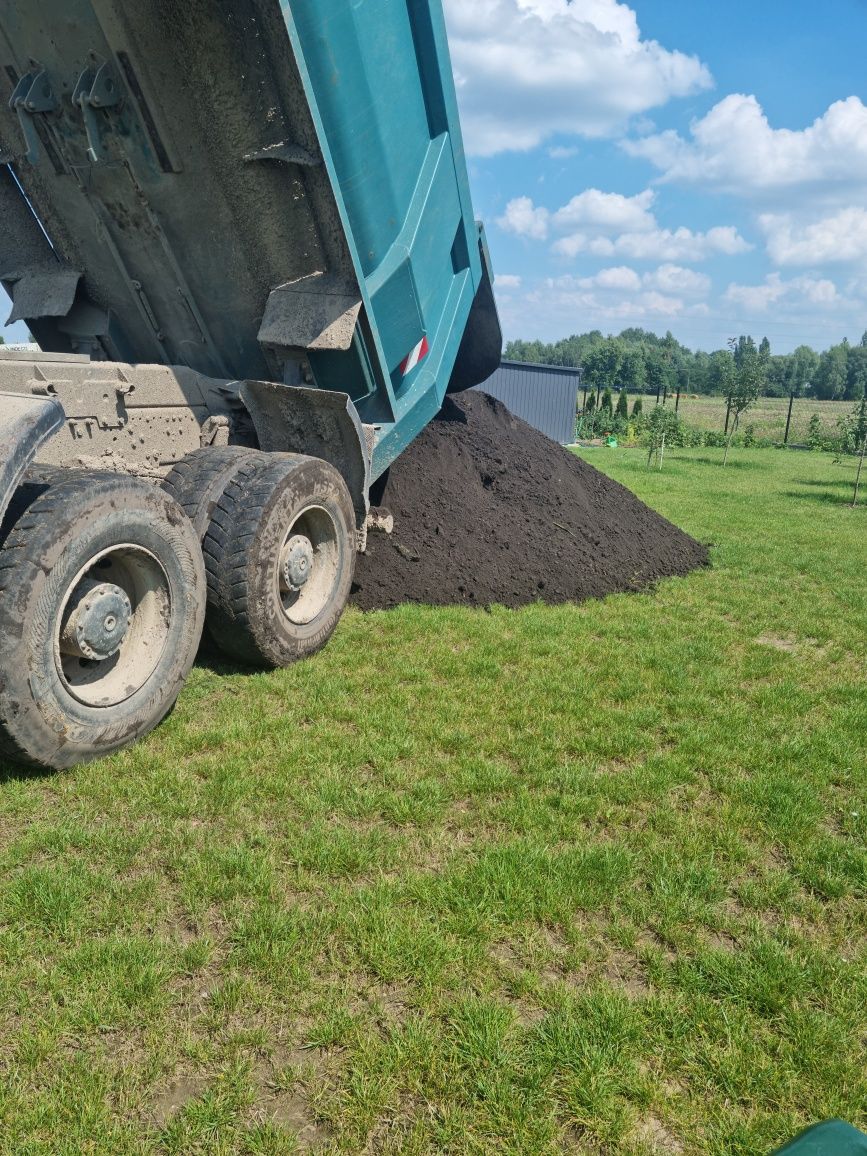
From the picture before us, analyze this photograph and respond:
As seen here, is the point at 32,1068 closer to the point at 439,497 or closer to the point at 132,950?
the point at 132,950

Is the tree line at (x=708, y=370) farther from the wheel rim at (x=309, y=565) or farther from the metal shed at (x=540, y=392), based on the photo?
the wheel rim at (x=309, y=565)

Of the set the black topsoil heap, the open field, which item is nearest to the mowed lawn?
the black topsoil heap

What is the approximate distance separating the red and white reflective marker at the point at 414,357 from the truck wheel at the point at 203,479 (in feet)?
5.08

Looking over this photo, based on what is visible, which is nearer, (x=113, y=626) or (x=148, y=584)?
(x=113, y=626)

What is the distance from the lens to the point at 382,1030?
223 centimetres

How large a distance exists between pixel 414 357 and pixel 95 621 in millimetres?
3329

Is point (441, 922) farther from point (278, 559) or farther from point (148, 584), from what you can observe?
point (278, 559)

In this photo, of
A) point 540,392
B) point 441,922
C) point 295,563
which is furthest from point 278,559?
point 540,392

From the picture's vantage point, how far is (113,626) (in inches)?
137

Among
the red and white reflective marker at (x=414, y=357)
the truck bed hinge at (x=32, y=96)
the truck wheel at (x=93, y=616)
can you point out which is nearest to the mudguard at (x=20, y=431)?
the truck wheel at (x=93, y=616)

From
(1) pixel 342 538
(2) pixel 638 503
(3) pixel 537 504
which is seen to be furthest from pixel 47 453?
(2) pixel 638 503

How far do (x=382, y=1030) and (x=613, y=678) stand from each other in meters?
3.08

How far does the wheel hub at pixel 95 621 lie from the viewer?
3.34 meters

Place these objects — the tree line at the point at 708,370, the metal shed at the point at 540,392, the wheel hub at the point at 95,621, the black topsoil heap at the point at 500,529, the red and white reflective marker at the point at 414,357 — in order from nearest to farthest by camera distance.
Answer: the wheel hub at the point at 95,621 → the red and white reflective marker at the point at 414,357 → the black topsoil heap at the point at 500,529 → the metal shed at the point at 540,392 → the tree line at the point at 708,370
